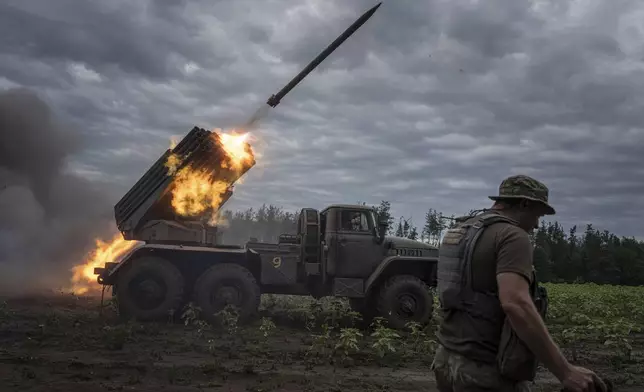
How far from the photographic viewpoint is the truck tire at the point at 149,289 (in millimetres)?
11922

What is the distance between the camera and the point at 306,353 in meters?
9.28

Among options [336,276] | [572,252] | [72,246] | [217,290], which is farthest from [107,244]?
[572,252]

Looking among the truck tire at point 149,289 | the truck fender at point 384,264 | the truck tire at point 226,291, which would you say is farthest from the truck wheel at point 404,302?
the truck tire at point 149,289

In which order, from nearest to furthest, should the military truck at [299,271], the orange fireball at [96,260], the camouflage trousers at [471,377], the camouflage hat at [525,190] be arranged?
the camouflage trousers at [471,377] → the camouflage hat at [525,190] → the military truck at [299,271] → the orange fireball at [96,260]

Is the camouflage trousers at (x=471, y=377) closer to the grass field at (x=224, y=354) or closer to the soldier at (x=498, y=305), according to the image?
the soldier at (x=498, y=305)

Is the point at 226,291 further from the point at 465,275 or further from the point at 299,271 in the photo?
the point at 465,275

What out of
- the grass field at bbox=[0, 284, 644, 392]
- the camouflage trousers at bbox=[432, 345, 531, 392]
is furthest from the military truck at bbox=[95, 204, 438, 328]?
the camouflage trousers at bbox=[432, 345, 531, 392]

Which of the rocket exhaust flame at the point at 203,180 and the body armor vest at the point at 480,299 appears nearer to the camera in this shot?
the body armor vest at the point at 480,299

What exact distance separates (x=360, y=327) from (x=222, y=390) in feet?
21.6

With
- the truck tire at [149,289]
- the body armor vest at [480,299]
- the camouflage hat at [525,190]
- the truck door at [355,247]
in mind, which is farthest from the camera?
the truck door at [355,247]

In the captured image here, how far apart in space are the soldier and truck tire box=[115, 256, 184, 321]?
960 cm

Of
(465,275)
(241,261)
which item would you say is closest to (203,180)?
(241,261)

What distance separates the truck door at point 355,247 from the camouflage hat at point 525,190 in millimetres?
9479

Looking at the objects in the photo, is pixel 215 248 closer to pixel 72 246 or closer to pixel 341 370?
pixel 341 370
